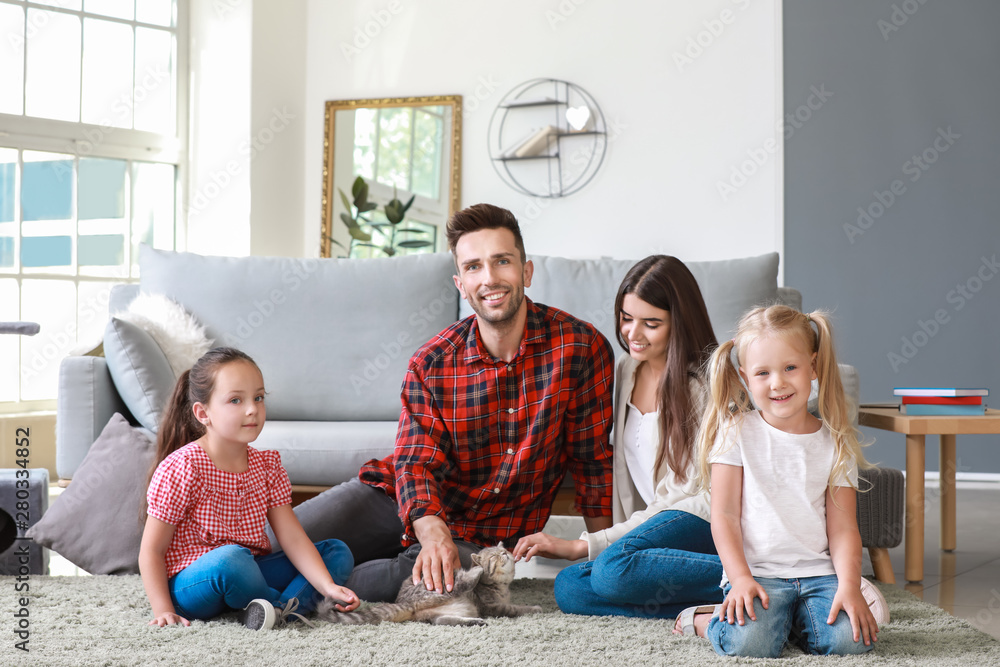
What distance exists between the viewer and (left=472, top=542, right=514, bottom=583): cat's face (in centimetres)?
177

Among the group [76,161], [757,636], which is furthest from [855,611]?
[76,161]

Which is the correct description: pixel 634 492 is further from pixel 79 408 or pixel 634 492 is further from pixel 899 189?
Result: pixel 899 189

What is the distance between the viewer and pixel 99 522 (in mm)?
2211

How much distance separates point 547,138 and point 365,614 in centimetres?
334

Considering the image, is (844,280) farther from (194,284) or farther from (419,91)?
(194,284)

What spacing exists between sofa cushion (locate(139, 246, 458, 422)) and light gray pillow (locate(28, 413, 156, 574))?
2.15 ft

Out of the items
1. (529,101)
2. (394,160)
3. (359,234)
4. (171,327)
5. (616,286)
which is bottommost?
(171,327)

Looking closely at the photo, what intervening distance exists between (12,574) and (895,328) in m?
3.63

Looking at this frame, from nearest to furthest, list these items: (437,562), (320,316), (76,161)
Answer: (437,562)
(320,316)
(76,161)

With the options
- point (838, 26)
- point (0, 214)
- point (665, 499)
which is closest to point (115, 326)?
point (665, 499)

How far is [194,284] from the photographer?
2922mm

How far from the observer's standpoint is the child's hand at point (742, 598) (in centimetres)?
153

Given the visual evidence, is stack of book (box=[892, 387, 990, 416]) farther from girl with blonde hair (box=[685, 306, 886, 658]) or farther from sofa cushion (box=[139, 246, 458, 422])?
sofa cushion (box=[139, 246, 458, 422])

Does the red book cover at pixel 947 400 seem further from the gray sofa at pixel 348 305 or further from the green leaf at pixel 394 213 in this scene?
the green leaf at pixel 394 213
